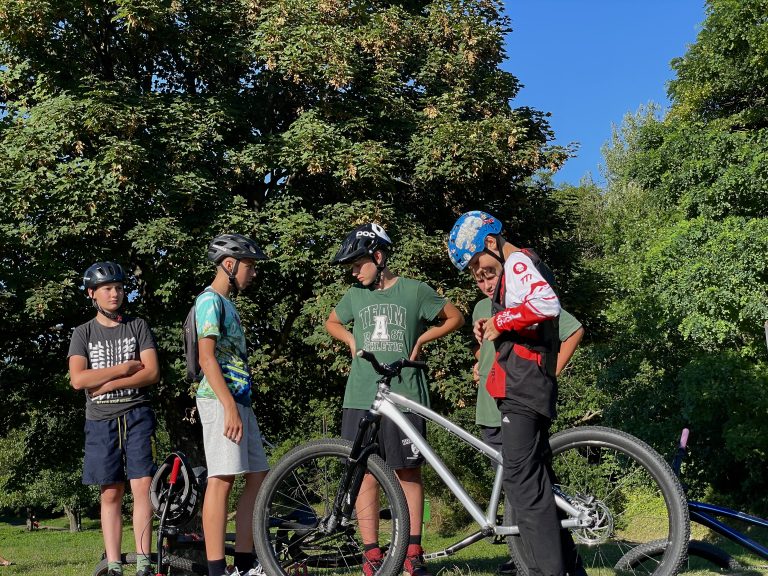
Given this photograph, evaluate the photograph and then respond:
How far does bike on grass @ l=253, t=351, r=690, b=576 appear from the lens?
448 cm

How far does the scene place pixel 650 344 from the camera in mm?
25594

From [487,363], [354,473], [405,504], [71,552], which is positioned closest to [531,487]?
[405,504]

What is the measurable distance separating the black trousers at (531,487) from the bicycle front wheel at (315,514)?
2.56ft

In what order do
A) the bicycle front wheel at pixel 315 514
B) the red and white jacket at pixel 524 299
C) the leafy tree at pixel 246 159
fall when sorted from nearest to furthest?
the red and white jacket at pixel 524 299 → the bicycle front wheel at pixel 315 514 → the leafy tree at pixel 246 159

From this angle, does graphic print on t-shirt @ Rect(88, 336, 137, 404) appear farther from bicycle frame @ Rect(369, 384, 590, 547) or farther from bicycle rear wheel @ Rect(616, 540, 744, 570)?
bicycle rear wheel @ Rect(616, 540, 744, 570)

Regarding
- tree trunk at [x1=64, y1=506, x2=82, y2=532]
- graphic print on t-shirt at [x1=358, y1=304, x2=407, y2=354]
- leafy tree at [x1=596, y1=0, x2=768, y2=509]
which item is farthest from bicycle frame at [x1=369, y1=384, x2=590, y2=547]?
tree trunk at [x1=64, y1=506, x2=82, y2=532]

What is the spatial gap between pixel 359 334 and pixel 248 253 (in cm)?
100

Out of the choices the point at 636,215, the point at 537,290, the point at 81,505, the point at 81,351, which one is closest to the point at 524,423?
the point at 537,290

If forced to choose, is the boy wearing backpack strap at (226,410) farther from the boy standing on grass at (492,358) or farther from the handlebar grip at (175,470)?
the boy standing on grass at (492,358)

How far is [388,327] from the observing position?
570cm

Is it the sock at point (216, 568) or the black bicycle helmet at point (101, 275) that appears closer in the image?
the sock at point (216, 568)

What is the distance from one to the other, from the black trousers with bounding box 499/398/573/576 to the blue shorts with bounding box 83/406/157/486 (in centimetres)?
249

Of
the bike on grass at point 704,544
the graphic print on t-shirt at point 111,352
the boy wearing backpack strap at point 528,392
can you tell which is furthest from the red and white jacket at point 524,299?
the graphic print on t-shirt at point 111,352

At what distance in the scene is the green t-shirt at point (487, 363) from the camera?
219 inches
